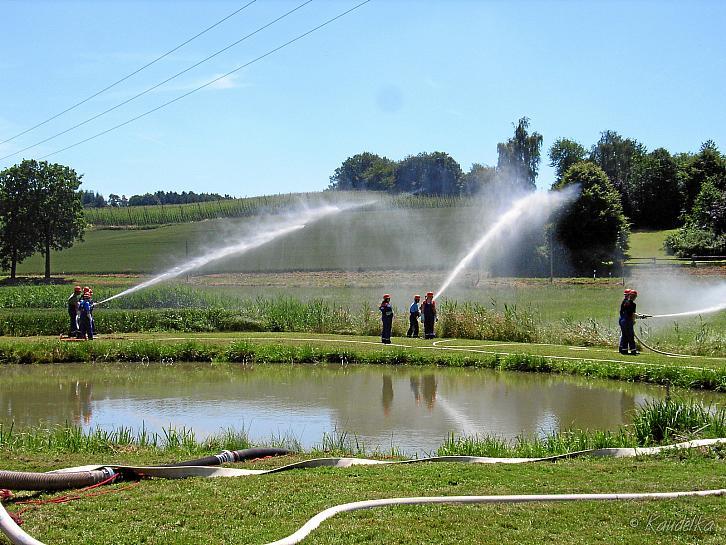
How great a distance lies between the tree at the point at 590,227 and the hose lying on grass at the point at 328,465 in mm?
53932

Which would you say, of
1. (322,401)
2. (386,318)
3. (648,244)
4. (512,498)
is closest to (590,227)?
(648,244)

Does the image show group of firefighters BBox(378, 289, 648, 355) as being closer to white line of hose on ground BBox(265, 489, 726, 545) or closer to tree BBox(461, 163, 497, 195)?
white line of hose on ground BBox(265, 489, 726, 545)

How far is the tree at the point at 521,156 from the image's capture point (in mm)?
80375

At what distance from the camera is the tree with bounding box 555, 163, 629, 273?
63.8 metres

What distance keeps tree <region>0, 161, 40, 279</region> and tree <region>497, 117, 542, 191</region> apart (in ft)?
148

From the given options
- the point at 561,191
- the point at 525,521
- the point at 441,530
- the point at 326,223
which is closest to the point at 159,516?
the point at 441,530

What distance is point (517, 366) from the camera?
76.6ft

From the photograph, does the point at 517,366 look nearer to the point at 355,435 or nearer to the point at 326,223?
the point at 355,435

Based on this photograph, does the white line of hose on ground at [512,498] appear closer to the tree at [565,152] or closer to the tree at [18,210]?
the tree at [18,210]

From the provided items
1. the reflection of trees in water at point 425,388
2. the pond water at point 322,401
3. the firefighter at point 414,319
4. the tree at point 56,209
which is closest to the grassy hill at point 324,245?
the tree at point 56,209

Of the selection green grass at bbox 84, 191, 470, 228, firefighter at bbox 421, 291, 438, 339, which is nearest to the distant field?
green grass at bbox 84, 191, 470, 228

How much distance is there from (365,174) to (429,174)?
413 inches

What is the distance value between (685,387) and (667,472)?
33.5 ft

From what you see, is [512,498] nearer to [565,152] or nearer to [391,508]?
[391,508]
